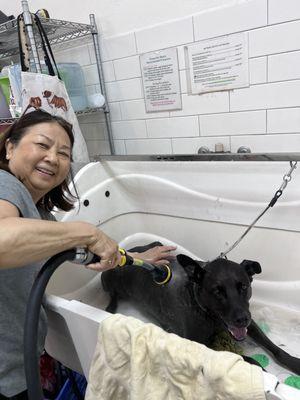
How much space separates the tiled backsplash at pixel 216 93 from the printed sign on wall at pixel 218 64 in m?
0.03

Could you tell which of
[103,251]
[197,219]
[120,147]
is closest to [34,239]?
[103,251]

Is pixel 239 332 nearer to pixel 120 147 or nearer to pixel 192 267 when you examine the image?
pixel 192 267

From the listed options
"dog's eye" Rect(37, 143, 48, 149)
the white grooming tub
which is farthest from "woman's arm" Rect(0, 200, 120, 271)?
the white grooming tub

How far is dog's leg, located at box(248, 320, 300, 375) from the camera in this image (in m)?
1.17

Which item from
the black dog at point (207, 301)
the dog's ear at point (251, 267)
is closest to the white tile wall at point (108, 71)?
the black dog at point (207, 301)

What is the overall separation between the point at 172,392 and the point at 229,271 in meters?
0.49

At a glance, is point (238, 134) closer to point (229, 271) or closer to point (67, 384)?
point (229, 271)

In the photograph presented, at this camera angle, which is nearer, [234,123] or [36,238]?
[36,238]

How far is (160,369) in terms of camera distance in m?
0.77

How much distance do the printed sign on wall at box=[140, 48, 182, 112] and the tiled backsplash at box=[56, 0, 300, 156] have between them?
32mm

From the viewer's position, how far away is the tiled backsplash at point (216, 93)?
142cm

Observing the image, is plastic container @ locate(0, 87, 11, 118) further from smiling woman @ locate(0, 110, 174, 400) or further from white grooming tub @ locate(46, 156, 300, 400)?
smiling woman @ locate(0, 110, 174, 400)

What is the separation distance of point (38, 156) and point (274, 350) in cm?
109

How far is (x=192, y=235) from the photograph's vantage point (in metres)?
1.72
